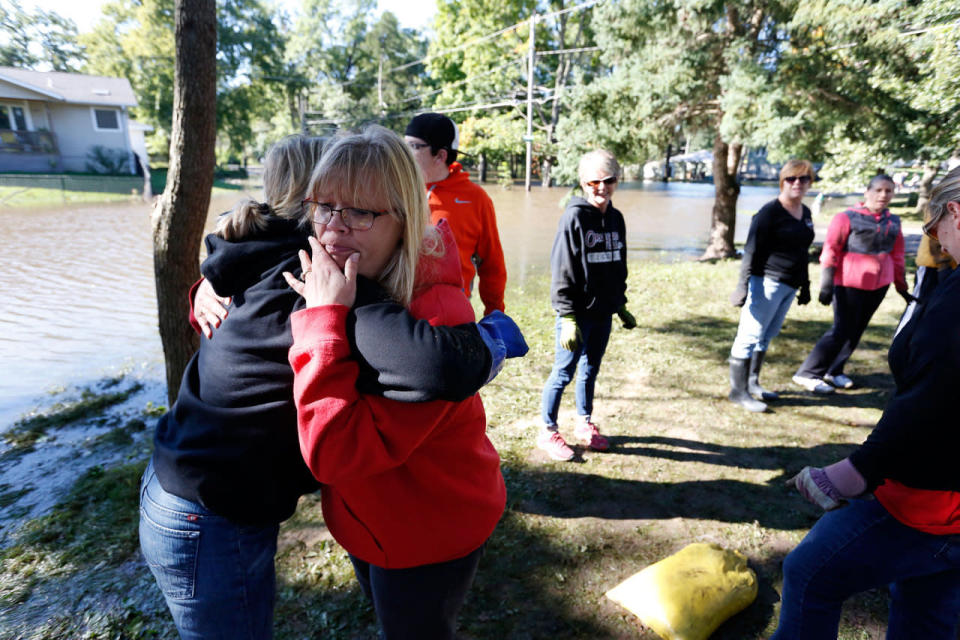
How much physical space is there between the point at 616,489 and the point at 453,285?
253cm

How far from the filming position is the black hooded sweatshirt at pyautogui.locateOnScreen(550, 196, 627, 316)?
Result: 345 centimetres

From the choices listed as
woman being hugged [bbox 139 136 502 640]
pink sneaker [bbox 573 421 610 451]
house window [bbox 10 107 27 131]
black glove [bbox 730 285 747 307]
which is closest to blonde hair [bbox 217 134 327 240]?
woman being hugged [bbox 139 136 502 640]

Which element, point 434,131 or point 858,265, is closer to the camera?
point 434,131

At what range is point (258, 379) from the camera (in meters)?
1.25

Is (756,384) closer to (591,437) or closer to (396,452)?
(591,437)

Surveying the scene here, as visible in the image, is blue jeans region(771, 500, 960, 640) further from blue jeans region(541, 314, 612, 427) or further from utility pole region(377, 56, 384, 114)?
utility pole region(377, 56, 384, 114)

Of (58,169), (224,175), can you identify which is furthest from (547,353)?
(224,175)

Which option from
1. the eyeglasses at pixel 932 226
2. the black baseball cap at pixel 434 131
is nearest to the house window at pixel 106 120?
the black baseball cap at pixel 434 131

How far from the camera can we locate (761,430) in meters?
4.15

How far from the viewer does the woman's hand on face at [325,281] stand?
1.14 meters

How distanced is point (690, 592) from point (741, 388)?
2.63m

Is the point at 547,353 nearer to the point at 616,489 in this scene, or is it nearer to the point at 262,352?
the point at 616,489

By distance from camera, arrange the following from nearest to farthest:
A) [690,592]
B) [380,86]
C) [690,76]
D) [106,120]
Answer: [690,592] < [690,76] < [106,120] < [380,86]

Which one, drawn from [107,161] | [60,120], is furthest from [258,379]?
[60,120]
